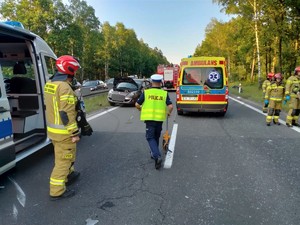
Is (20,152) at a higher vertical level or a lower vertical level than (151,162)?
higher

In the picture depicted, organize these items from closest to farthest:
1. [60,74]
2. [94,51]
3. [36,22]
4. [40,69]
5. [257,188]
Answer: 1. [60,74]
2. [257,188]
3. [40,69]
4. [36,22]
5. [94,51]

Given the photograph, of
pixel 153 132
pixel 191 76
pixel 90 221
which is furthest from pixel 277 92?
pixel 90 221

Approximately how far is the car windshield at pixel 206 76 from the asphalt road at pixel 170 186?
3.95 m

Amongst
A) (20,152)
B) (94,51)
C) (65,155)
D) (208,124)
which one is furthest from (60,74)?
(94,51)

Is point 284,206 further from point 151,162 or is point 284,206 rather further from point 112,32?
point 112,32

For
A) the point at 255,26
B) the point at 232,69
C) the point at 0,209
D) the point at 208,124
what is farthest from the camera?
the point at 232,69

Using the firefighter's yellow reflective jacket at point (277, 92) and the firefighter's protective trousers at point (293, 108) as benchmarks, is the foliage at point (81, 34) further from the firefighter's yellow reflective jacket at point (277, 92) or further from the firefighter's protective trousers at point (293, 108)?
the firefighter's protective trousers at point (293, 108)

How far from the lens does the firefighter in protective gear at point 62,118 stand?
364 cm

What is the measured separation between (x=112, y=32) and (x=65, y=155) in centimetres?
5512

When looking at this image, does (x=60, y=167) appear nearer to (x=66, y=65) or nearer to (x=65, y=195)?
(x=65, y=195)

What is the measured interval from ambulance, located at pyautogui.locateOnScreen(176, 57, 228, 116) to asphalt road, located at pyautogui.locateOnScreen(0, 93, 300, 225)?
12.2ft

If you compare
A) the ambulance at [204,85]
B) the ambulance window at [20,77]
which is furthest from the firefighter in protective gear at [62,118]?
the ambulance at [204,85]

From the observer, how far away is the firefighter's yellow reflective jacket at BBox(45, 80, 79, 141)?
3623 mm

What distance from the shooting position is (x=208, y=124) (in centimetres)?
945
